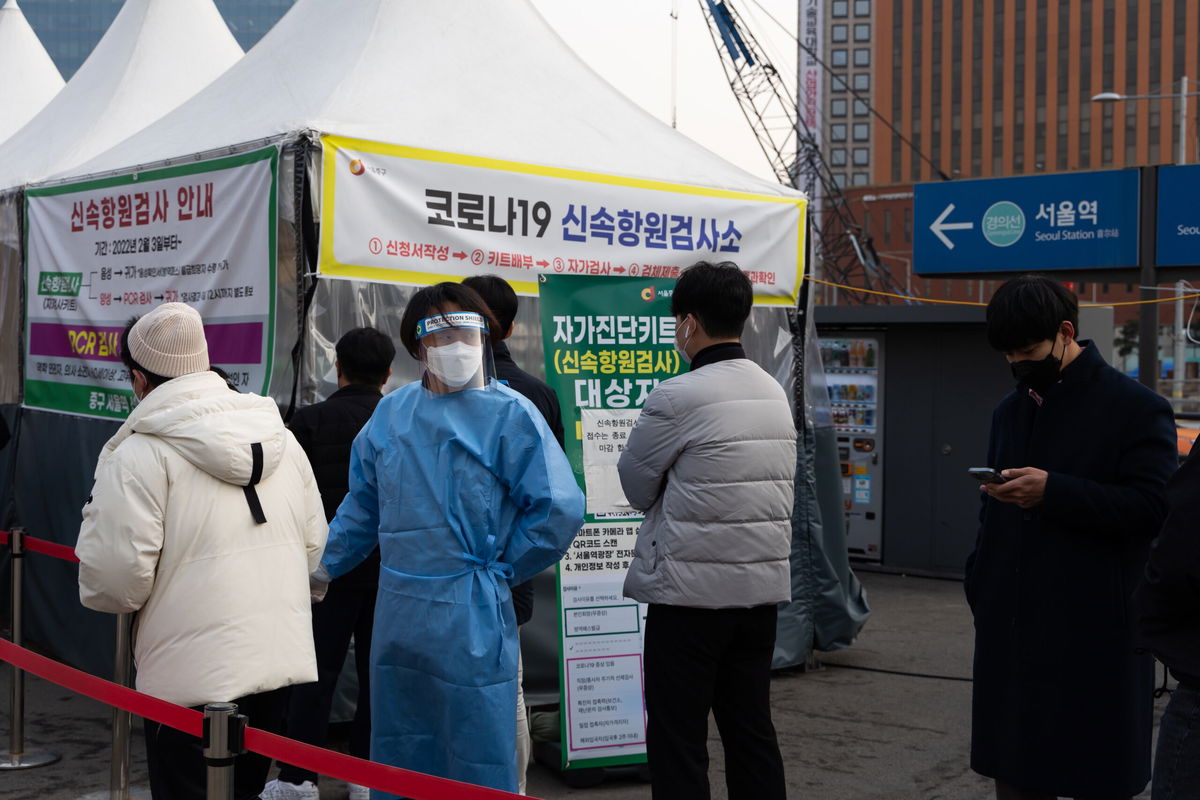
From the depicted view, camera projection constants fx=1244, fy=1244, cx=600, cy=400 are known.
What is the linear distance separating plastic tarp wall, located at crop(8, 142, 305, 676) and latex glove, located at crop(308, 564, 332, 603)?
2.54 metres

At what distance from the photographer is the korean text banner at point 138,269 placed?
542 cm

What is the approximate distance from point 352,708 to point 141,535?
8.65 feet

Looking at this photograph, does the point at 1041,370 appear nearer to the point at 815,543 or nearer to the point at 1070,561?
the point at 1070,561

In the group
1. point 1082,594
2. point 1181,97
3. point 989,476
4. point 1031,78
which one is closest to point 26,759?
point 989,476

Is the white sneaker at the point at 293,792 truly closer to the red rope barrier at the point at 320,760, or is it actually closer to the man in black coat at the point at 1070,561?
the red rope barrier at the point at 320,760

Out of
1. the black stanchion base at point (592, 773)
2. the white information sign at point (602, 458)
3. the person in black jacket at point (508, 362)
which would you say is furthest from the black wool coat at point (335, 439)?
the black stanchion base at point (592, 773)

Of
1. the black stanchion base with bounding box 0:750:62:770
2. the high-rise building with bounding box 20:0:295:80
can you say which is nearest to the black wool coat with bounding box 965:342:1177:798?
the black stanchion base with bounding box 0:750:62:770

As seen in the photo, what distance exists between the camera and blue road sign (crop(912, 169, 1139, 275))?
33.2ft

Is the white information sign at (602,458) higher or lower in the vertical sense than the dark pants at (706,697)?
higher

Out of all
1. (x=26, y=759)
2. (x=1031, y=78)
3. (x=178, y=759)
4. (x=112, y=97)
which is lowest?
(x=26, y=759)

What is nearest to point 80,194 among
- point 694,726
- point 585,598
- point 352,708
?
point 352,708

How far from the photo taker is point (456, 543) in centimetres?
314

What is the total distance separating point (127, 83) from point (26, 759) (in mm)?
5571

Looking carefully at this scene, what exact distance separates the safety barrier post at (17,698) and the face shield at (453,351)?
2795mm
